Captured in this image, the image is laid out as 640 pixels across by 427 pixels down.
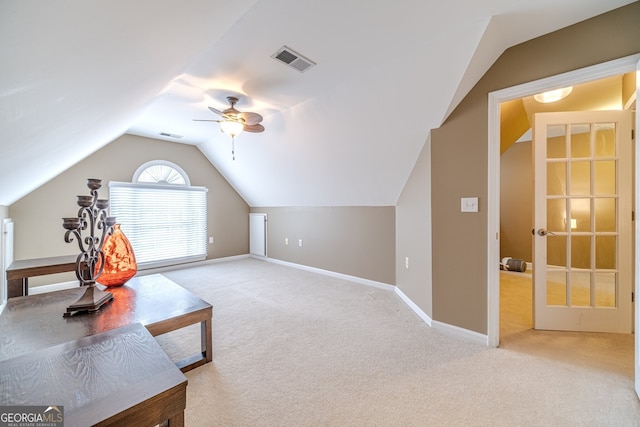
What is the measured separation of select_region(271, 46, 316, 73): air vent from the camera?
6.50 ft

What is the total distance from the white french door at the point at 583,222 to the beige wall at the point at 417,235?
0.97 m

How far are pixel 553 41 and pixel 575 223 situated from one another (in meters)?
1.57

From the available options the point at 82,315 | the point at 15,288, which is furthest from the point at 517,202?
the point at 15,288

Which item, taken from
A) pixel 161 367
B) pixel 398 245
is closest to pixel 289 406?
pixel 161 367

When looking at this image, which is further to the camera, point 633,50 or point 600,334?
point 600,334

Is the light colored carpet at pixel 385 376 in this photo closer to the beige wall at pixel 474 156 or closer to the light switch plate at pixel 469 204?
the beige wall at pixel 474 156

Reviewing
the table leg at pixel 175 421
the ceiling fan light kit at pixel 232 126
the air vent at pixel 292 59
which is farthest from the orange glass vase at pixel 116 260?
the air vent at pixel 292 59

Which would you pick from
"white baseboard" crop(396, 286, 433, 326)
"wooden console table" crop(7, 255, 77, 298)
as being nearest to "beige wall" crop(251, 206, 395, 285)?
"white baseboard" crop(396, 286, 433, 326)

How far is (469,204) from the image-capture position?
7.08 feet

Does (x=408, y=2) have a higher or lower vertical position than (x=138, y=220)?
higher

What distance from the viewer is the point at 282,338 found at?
7.32 feet

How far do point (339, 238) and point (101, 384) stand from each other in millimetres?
3672

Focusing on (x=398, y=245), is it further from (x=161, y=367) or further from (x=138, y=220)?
(x=138, y=220)

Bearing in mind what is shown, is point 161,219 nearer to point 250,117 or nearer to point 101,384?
point 250,117
